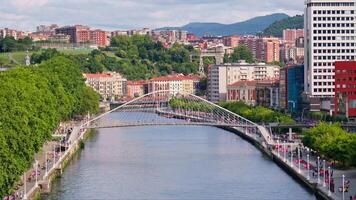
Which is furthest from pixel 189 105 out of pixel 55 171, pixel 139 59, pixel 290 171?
pixel 139 59

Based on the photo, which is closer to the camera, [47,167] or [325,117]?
[47,167]

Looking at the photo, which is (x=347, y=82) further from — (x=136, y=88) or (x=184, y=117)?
(x=136, y=88)

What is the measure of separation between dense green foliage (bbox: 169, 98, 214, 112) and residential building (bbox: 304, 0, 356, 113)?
8.54 m

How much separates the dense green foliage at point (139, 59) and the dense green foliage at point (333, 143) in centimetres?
10347

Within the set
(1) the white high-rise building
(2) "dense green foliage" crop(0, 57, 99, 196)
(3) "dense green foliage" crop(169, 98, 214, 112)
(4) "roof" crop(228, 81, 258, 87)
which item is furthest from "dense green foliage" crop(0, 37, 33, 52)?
(2) "dense green foliage" crop(0, 57, 99, 196)

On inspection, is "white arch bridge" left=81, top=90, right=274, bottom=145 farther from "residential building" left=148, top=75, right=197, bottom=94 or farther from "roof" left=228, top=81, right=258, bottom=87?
"residential building" left=148, top=75, right=197, bottom=94

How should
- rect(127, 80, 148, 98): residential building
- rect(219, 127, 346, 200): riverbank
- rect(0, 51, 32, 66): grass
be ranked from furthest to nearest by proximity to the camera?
1. rect(127, 80, 148, 98): residential building
2. rect(0, 51, 32, 66): grass
3. rect(219, 127, 346, 200): riverbank

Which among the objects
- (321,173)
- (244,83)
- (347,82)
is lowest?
(321,173)

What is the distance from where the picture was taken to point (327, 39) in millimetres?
87875

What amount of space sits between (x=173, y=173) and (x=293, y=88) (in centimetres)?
4508

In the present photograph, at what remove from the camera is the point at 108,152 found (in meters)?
63.0

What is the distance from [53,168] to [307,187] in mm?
11796

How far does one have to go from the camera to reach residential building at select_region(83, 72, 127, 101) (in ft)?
490

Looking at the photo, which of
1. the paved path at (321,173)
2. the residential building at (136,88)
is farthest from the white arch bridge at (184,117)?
the residential building at (136,88)
